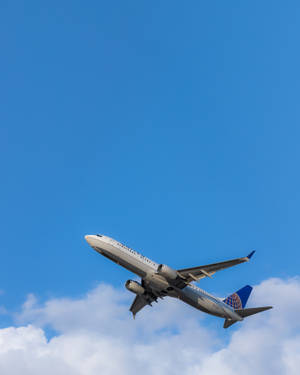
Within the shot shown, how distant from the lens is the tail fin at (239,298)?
66.6 meters

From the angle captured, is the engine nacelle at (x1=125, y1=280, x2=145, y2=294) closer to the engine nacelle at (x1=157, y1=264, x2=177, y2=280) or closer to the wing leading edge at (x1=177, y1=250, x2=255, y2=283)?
the engine nacelle at (x1=157, y1=264, x2=177, y2=280)

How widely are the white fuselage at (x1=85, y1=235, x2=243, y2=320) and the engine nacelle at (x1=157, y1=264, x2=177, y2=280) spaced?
3.96 ft

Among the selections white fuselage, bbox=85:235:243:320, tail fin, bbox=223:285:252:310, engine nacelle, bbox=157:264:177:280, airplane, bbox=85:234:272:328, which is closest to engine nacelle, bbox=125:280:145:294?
airplane, bbox=85:234:272:328

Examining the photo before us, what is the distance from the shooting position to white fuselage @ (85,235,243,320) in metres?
56.0

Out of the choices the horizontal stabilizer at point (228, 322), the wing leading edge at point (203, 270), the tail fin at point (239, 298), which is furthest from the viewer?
the tail fin at point (239, 298)

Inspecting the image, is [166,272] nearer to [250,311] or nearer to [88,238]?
[88,238]

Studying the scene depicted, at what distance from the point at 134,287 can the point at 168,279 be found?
309 inches

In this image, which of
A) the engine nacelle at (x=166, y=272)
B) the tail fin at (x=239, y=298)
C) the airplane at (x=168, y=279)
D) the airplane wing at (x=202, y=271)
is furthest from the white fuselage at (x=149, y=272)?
the tail fin at (x=239, y=298)

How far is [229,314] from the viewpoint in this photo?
62.7 m

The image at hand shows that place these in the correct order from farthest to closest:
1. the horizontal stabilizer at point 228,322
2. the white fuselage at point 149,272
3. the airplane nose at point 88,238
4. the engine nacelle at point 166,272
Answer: the horizontal stabilizer at point 228,322 → the airplane nose at point 88,238 → the white fuselage at point 149,272 → the engine nacelle at point 166,272

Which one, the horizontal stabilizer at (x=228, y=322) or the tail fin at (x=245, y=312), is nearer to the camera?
the tail fin at (x=245, y=312)

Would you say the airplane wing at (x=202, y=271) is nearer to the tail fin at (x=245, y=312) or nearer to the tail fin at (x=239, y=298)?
the tail fin at (x=245, y=312)

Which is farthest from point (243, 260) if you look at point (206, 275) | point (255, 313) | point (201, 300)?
point (255, 313)

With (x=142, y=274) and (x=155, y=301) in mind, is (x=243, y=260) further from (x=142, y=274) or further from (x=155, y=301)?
(x=155, y=301)
